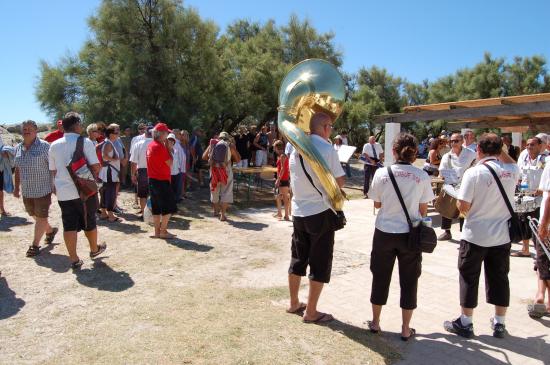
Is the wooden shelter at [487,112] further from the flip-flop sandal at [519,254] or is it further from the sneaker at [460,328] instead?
the sneaker at [460,328]

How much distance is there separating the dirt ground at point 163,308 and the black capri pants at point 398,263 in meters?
0.42

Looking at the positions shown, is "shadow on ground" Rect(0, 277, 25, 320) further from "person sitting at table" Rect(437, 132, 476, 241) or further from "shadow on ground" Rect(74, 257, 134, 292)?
"person sitting at table" Rect(437, 132, 476, 241)

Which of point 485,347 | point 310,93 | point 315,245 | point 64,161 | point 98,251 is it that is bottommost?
point 485,347

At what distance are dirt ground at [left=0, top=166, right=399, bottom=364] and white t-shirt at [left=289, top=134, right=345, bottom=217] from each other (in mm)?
1067

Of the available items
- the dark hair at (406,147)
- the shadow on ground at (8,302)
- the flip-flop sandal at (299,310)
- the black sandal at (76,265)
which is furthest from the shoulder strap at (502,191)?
the black sandal at (76,265)

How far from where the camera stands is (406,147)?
3.51 metres

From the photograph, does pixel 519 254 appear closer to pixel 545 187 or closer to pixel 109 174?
pixel 545 187

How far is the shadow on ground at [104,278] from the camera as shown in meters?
4.88

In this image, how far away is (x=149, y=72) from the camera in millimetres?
11758

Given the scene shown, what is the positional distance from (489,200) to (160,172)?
15.3 feet

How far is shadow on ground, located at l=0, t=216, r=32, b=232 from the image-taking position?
7.48 m

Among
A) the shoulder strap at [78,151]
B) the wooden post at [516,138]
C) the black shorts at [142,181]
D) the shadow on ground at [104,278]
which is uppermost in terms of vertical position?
the wooden post at [516,138]

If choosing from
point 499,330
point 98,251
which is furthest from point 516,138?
point 98,251

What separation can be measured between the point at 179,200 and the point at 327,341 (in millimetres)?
6999
